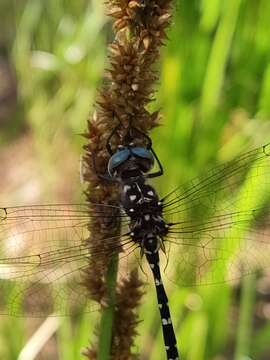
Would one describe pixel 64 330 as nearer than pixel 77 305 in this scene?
No

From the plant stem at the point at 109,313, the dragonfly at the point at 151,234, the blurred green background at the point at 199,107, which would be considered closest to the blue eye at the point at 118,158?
the dragonfly at the point at 151,234

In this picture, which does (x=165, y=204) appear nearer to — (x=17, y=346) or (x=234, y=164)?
(x=234, y=164)

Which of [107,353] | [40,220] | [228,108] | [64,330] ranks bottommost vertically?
[107,353]

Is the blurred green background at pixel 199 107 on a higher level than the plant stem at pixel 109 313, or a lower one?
higher

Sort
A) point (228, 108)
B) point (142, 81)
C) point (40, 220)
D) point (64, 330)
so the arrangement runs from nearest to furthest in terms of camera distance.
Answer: point (142, 81), point (40, 220), point (64, 330), point (228, 108)

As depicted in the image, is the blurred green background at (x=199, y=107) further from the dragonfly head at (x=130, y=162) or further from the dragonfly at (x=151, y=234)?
the dragonfly head at (x=130, y=162)

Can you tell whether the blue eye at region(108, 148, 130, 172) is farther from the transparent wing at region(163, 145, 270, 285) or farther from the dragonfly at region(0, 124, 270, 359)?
the transparent wing at region(163, 145, 270, 285)

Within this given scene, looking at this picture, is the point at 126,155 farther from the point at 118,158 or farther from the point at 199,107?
the point at 199,107

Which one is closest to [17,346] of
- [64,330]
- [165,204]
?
[64,330]
